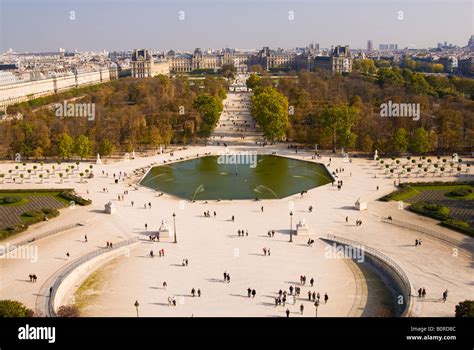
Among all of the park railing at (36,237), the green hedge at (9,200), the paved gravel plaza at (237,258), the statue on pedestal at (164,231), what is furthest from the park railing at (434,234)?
the green hedge at (9,200)

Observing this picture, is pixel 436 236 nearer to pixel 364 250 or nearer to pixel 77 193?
pixel 364 250

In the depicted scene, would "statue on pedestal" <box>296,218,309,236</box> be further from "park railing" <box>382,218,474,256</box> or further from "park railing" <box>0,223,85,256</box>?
"park railing" <box>0,223,85,256</box>

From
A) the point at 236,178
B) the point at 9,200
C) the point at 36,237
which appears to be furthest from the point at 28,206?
the point at 236,178

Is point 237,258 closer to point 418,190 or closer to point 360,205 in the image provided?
point 360,205

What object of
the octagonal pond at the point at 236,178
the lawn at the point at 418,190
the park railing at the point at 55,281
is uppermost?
the octagonal pond at the point at 236,178

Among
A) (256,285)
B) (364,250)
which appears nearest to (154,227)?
(256,285)

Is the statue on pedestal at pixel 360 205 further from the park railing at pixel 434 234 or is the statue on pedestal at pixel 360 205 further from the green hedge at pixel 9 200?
the green hedge at pixel 9 200

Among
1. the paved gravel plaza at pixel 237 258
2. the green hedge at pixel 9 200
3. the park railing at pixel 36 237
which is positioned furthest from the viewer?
the green hedge at pixel 9 200
